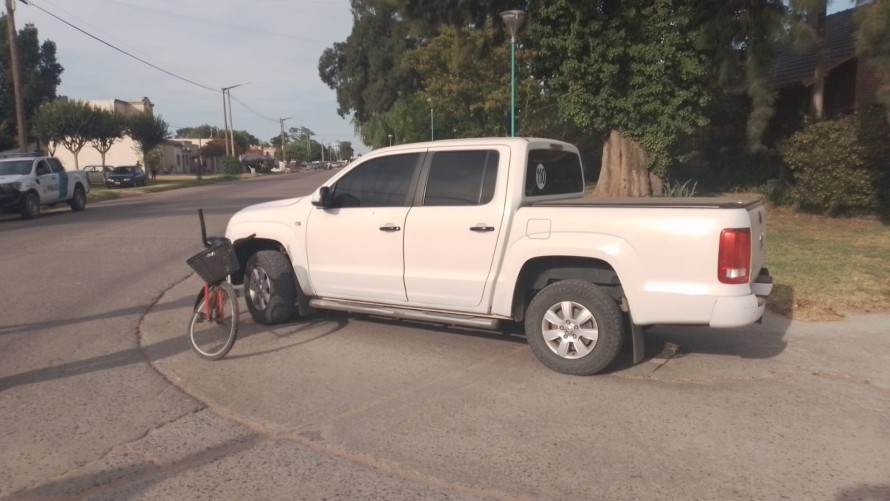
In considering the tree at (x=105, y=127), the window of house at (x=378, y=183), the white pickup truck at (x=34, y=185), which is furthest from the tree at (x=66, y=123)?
the window of house at (x=378, y=183)

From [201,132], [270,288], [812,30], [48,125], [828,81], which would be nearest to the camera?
[270,288]

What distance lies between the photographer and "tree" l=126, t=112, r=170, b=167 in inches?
2045

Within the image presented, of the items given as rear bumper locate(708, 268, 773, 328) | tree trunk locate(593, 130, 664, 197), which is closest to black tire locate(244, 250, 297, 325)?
rear bumper locate(708, 268, 773, 328)

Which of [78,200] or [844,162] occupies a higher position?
[844,162]

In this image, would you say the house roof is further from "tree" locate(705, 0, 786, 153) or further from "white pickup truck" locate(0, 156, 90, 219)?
"white pickup truck" locate(0, 156, 90, 219)

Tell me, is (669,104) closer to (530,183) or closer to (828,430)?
(530,183)

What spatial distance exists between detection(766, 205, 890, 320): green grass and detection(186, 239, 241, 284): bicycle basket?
5.77 metres

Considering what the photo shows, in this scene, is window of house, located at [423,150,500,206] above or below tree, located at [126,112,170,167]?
below

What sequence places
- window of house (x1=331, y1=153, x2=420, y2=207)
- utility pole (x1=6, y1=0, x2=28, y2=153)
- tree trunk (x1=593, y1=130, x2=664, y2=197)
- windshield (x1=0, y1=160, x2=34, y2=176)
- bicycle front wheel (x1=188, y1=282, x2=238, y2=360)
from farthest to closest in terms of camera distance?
utility pole (x1=6, y1=0, x2=28, y2=153)
windshield (x1=0, y1=160, x2=34, y2=176)
tree trunk (x1=593, y1=130, x2=664, y2=197)
window of house (x1=331, y1=153, x2=420, y2=207)
bicycle front wheel (x1=188, y1=282, x2=238, y2=360)

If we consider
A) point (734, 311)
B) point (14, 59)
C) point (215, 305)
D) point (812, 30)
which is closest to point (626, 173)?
point (812, 30)

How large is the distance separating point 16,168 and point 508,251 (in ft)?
66.9

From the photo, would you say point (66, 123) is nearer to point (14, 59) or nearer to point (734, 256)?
point (14, 59)

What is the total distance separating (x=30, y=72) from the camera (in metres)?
55.9

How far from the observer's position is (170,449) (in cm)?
448
